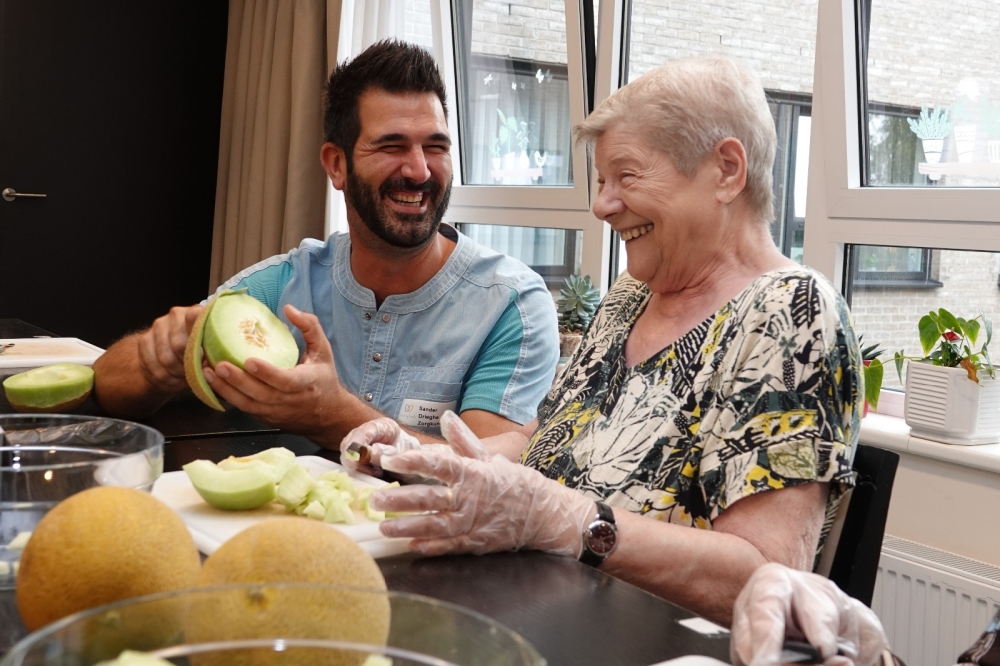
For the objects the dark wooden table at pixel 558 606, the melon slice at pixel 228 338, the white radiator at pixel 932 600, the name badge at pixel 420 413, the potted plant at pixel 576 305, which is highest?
the potted plant at pixel 576 305

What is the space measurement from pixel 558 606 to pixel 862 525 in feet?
1.61

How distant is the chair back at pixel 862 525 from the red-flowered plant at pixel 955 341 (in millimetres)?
968

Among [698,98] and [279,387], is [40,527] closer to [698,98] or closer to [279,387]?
[279,387]

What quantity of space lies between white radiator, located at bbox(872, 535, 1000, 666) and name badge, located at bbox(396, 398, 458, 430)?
934 millimetres

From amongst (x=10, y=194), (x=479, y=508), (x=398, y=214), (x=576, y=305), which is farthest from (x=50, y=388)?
(x=10, y=194)

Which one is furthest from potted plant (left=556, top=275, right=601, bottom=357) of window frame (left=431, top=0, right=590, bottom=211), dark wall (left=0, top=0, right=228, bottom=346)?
dark wall (left=0, top=0, right=228, bottom=346)

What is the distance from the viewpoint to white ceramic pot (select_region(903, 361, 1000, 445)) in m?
1.99

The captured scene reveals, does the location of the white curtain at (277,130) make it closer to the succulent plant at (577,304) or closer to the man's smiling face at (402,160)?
the succulent plant at (577,304)

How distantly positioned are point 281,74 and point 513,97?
1.07 meters

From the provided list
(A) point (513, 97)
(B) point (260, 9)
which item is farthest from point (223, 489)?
(B) point (260, 9)

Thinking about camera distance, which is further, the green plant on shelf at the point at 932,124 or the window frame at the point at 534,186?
the window frame at the point at 534,186

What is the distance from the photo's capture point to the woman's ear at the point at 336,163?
7.38 feet

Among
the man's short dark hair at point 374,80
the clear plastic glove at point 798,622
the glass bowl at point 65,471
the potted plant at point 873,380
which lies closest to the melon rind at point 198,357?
the glass bowl at point 65,471

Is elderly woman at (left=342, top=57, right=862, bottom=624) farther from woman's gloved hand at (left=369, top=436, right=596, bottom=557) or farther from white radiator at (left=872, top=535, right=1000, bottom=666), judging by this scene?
white radiator at (left=872, top=535, right=1000, bottom=666)
